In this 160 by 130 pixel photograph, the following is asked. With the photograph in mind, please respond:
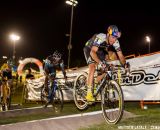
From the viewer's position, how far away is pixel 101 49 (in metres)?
9.14

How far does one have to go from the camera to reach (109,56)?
9.80m

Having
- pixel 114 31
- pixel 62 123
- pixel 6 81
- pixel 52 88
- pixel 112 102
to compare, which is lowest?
pixel 62 123

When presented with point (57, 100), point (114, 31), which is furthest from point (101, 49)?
point (57, 100)

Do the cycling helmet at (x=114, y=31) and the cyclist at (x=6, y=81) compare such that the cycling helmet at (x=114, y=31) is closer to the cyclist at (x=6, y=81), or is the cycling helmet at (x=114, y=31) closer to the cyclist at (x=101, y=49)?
the cyclist at (x=101, y=49)

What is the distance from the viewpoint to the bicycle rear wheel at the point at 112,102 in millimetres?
7729

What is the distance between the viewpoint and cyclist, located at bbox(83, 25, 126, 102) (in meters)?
8.34

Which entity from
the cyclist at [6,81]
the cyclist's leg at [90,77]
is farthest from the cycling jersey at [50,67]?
the cyclist's leg at [90,77]

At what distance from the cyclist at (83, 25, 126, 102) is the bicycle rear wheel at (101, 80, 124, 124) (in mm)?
586

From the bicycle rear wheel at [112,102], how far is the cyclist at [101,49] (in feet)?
1.92

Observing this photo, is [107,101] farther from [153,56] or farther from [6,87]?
[6,87]

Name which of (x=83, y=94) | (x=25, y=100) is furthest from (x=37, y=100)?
(x=83, y=94)

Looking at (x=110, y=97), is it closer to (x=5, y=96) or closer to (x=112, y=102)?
(x=112, y=102)

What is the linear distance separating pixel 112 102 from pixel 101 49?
163 cm

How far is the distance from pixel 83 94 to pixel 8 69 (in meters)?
6.05
